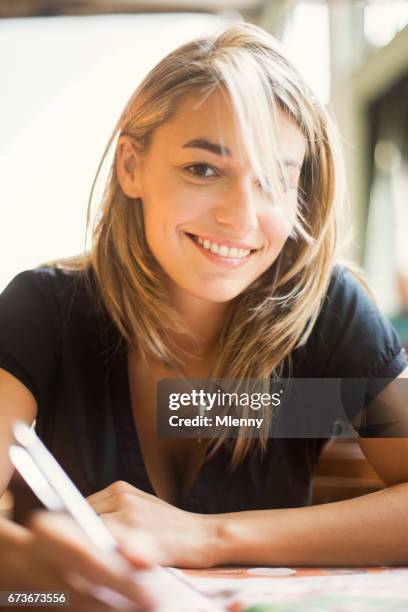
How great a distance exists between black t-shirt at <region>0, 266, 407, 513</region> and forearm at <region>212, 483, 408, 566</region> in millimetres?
38

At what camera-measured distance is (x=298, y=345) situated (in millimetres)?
734

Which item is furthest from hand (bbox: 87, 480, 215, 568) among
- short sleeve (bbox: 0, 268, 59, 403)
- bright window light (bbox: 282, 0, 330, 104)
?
bright window light (bbox: 282, 0, 330, 104)

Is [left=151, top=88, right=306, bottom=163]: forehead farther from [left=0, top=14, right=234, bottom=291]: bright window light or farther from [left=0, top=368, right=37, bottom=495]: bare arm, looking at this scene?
[left=0, top=368, right=37, bottom=495]: bare arm

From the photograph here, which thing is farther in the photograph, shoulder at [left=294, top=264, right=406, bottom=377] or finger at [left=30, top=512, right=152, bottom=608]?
shoulder at [left=294, top=264, right=406, bottom=377]

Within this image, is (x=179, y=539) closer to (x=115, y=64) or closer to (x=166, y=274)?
(x=166, y=274)

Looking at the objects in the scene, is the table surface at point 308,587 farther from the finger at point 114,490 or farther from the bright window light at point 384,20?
the bright window light at point 384,20

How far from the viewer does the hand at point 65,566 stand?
0.56 metres

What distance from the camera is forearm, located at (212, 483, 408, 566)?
2.12ft

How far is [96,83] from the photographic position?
0.71m

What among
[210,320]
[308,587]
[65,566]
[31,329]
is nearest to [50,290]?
[31,329]

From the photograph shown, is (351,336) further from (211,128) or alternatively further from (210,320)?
(211,128)

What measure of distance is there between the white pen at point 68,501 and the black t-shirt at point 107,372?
0.02m

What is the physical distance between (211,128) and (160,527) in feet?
1.26

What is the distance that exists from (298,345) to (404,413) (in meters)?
→ 0.13
